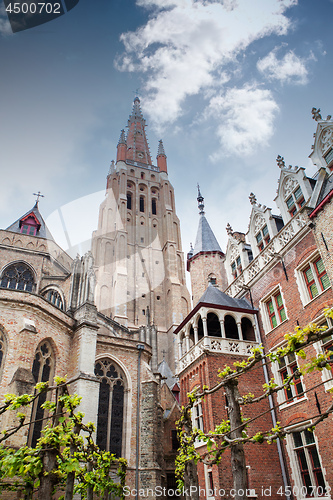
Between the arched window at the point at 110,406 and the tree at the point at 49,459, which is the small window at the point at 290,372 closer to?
the tree at the point at 49,459

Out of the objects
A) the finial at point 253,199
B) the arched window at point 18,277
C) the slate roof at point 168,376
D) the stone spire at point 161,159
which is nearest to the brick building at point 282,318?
the finial at point 253,199

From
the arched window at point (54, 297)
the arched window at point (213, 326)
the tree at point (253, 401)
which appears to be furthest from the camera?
the arched window at point (54, 297)

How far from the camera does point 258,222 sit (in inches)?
745

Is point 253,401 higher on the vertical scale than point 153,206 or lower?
lower

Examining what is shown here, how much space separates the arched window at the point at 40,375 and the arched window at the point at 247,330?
9.06 metres

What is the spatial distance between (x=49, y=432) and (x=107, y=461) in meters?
3.88

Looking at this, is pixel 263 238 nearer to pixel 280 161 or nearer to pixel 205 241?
pixel 280 161

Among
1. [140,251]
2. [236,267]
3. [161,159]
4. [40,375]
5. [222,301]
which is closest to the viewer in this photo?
[40,375]

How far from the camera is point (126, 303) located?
135 ft

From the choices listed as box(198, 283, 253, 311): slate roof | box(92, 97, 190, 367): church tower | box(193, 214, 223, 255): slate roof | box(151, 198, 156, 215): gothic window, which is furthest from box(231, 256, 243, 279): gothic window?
box(151, 198, 156, 215): gothic window

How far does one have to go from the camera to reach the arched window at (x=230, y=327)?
1831cm

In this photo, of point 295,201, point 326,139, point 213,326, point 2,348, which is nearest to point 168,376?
point 213,326

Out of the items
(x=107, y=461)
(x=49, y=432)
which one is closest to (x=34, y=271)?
(x=107, y=461)

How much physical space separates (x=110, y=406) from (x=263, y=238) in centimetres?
1140
